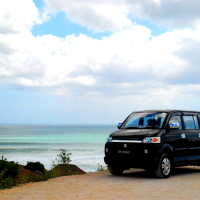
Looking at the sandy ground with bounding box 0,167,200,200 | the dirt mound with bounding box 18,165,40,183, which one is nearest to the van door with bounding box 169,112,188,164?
the sandy ground with bounding box 0,167,200,200

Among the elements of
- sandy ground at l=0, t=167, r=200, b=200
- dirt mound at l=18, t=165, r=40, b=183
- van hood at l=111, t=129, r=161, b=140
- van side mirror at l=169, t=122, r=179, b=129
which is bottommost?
sandy ground at l=0, t=167, r=200, b=200

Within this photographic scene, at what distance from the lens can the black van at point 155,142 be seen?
1092 cm

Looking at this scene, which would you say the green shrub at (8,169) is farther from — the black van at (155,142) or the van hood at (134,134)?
the van hood at (134,134)

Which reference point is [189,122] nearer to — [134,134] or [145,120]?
[145,120]

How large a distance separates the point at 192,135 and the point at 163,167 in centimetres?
189

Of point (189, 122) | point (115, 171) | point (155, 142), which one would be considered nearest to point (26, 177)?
point (115, 171)

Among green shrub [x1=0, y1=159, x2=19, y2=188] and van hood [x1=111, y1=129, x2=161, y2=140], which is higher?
van hood [x1=111, y1=129, x2=161, y2=140]

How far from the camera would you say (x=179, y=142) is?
11.7 m

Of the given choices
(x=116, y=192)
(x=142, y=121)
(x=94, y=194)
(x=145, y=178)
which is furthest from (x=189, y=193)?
(x=142, y=121)

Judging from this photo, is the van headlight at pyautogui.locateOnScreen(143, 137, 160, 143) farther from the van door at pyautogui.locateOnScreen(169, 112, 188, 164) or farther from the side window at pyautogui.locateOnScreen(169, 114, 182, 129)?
the side window at pyautogui.locateOnScreen(169, 114, 182, 129)

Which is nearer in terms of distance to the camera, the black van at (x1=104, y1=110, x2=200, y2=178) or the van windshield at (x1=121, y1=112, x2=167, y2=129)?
the black van at (x1=104, y1=110, x2=200, y2=178)

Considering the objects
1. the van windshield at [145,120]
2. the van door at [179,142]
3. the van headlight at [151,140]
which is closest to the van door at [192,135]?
the van door at [179,142]

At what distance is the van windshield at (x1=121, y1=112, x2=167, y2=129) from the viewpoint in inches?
456

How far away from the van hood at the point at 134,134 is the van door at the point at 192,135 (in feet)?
5.10
